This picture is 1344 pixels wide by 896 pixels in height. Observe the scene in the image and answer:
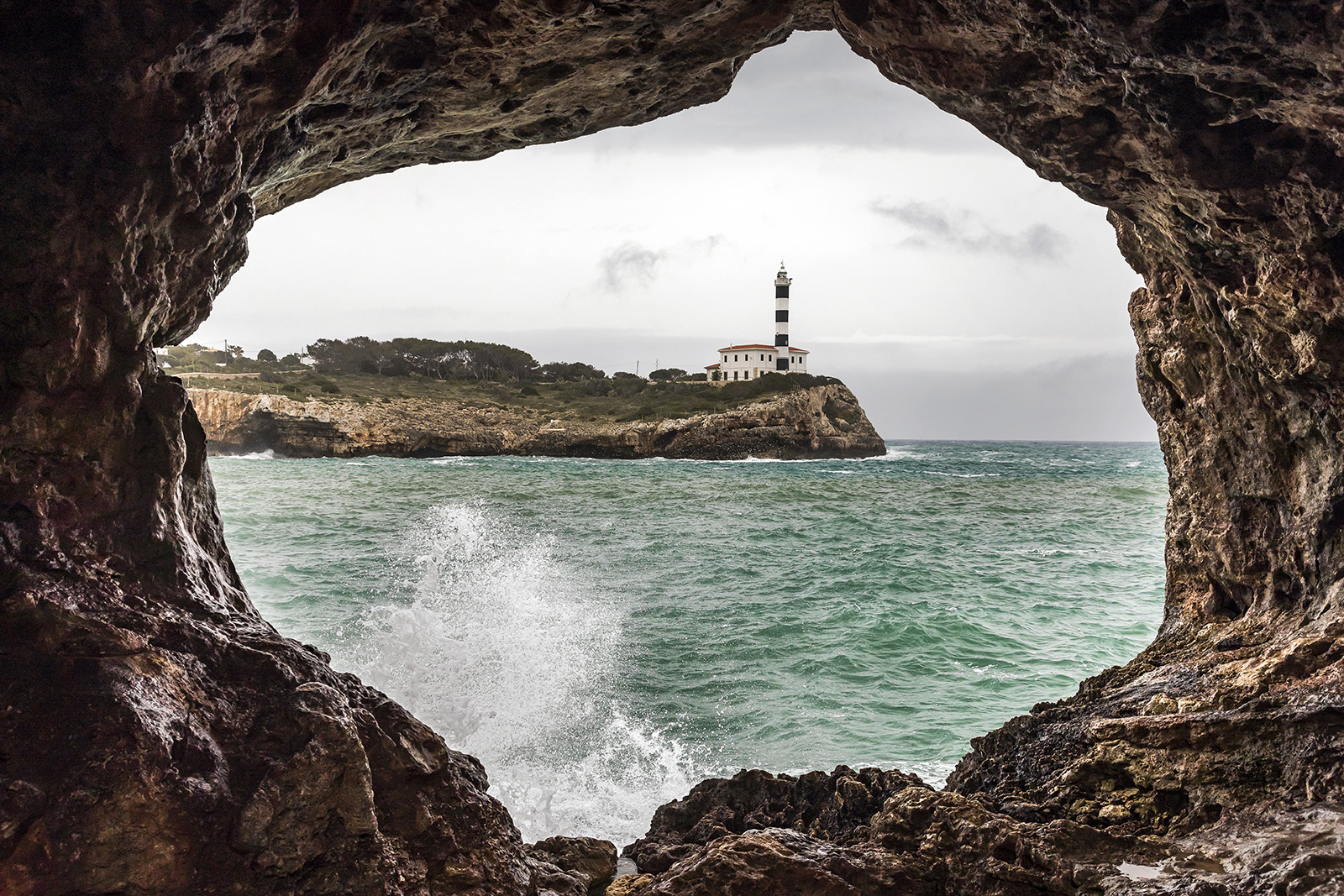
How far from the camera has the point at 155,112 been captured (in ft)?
11.9

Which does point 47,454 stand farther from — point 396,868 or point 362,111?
point 362,111

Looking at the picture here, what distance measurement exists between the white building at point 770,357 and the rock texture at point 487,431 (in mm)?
14872

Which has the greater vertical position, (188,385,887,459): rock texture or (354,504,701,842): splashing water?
(188,385,887,459): rock texture

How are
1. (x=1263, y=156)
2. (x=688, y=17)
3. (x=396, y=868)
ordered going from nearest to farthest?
(x=396, y=868) < (x=1263, y=156) < (x=688, y=17)

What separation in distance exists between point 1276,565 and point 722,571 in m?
13.5

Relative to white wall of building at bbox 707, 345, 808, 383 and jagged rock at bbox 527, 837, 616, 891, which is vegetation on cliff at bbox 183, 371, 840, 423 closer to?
white wall of building at bbox 707, 345, 808, 383

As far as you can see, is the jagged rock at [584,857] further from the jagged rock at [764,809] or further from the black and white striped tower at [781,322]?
the black and white striped tower at [781,322]

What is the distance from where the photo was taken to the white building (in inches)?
3273

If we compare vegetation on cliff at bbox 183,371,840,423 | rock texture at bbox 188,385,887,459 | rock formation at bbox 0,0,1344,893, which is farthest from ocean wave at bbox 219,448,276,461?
rock formation at bbox 0,0,1344,893

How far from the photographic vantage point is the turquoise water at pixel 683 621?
29.8 feet

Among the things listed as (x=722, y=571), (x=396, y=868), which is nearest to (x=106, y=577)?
(x=396, y=868)

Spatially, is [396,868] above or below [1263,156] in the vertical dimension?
below

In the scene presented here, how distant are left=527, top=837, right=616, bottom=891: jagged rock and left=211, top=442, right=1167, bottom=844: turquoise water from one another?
2.26 metres

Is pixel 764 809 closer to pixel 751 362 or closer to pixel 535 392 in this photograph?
pixel 535 392
